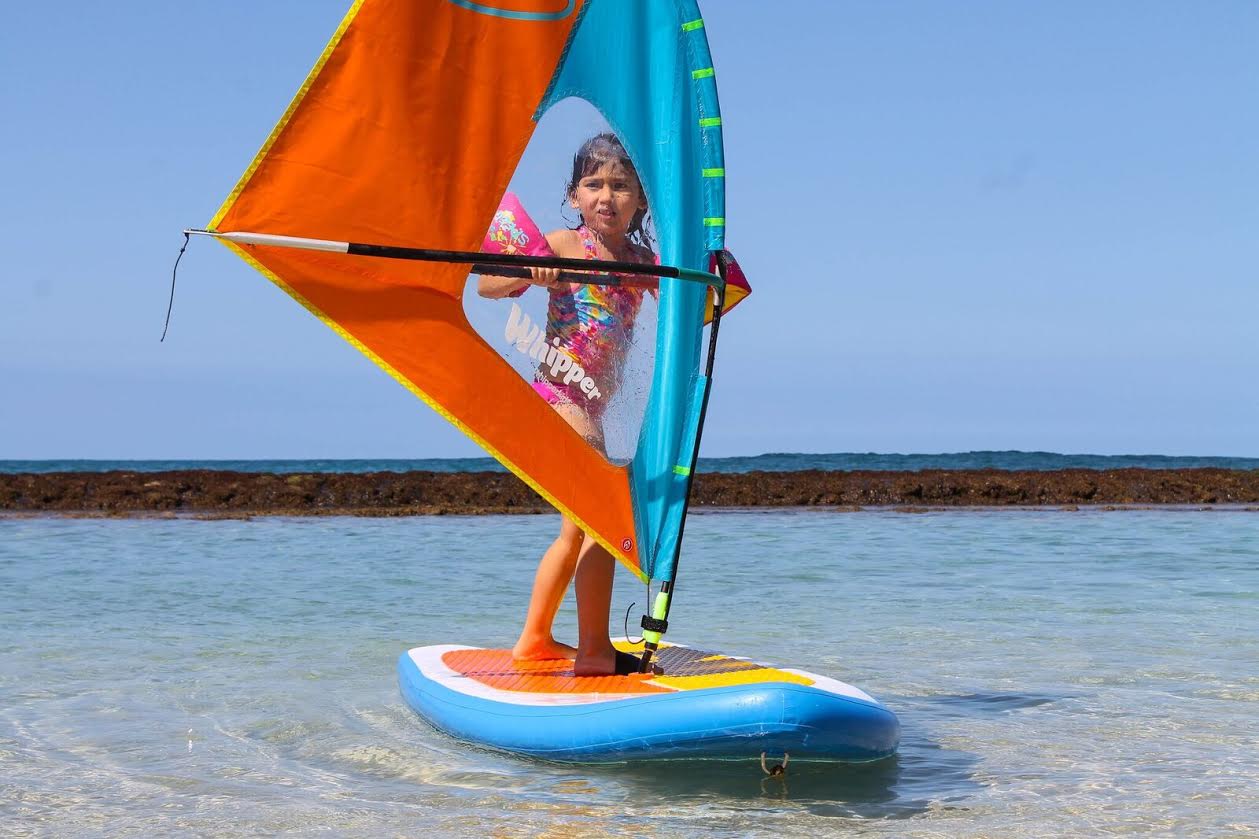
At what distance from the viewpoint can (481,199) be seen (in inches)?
181

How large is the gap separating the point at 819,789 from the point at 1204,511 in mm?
15556

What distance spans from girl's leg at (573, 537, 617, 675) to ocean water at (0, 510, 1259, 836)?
0.59 m

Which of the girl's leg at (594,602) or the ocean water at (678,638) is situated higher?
the girl's leg at (594,602)

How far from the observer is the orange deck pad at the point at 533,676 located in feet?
16.0

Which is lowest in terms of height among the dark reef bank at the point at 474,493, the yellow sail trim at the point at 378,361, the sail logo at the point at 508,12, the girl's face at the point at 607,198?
the dark reef bank at the point at 474,493

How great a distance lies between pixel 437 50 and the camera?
Answer: 4.47 meters

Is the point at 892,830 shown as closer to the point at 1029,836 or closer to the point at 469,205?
the point at 1029,836

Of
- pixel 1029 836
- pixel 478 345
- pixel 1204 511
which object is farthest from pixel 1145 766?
pixel 1204 511

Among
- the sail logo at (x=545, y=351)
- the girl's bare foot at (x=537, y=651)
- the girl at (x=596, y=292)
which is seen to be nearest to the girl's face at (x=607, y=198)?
the girl at (x=596, y=292)

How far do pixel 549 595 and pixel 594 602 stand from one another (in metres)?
0.38

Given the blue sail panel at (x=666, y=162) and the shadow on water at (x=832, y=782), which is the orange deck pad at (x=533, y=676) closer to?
the shadow on water at (x=832, y=782)

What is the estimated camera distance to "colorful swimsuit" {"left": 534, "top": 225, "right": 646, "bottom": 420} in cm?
475

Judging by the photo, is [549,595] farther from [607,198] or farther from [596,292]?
[607,198]

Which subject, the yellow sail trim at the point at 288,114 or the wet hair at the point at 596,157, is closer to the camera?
the yellow sail trim at the point at 288,114
